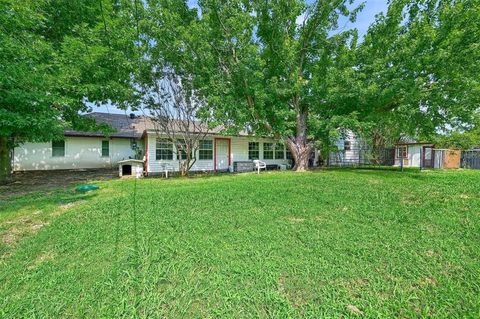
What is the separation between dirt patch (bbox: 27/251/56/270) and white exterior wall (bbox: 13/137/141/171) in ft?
53.1

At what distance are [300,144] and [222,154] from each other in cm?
514

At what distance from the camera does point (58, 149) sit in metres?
16.5

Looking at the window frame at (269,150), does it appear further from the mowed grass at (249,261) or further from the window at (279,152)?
the mowed grass at (249,261)

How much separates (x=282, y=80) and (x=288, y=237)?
10671mm

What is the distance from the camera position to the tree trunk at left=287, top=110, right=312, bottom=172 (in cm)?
1363

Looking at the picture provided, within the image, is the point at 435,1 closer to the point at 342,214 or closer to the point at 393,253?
the point at 342,214

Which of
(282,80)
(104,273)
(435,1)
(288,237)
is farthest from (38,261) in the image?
(435,1)

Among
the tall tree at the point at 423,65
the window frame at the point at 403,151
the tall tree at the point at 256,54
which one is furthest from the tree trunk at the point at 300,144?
the window frame at the point at 403,151

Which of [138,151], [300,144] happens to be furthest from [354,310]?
[138,151]

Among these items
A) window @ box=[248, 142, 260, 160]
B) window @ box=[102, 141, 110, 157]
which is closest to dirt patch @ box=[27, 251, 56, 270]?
window @ box=[248, 142, 260, 160]

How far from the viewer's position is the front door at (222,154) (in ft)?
51.1

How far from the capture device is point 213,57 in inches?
440

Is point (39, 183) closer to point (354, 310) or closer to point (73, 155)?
point (73, 155)

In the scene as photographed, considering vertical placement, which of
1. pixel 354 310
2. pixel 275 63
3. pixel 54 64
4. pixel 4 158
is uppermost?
pixel 275 63
